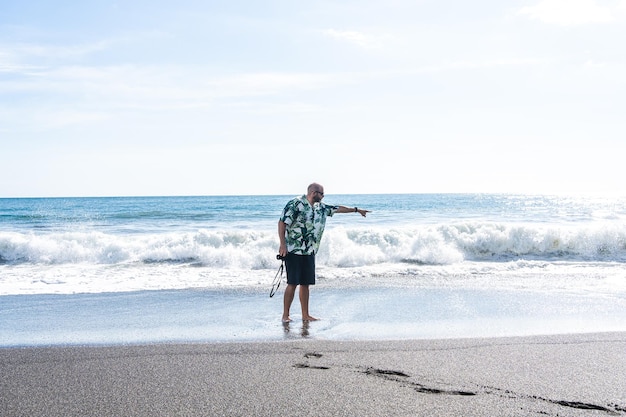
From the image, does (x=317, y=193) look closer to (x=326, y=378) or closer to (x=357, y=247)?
(x=326, y=378)

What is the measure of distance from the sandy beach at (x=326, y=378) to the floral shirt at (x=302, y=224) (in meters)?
1.64

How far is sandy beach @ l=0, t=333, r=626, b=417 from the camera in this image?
3.87 meters

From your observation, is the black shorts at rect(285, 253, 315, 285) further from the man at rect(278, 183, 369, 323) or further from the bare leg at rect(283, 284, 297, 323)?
the bare leg at rect(283, 284, 297, 323)

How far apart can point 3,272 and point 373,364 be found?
462 inches

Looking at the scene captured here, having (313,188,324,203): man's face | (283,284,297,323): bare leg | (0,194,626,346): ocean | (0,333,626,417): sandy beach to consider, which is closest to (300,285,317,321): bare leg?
(283,284,297,323): bare leg

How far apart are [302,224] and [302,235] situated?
145mm

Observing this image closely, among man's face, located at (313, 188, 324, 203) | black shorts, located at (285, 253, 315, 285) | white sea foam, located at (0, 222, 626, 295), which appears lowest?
white sea foam, located at (0, 222, 626, 295)

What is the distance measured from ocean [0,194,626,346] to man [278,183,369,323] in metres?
0.54

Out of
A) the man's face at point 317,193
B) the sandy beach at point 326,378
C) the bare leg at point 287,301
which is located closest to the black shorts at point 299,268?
the bare leg at point 287,301

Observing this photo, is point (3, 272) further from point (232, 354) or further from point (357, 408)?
point (357, 408)

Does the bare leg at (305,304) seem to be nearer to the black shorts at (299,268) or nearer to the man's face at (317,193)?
the black shorts at (299,268)

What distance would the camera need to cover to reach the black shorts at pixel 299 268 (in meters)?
7.33

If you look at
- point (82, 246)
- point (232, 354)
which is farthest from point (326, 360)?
point (82, 246)

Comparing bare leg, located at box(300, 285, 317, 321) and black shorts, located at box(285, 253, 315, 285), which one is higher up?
black shorts, located at box(285, 253, 315, 285)
